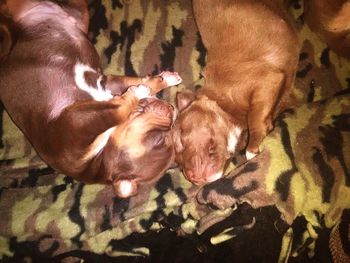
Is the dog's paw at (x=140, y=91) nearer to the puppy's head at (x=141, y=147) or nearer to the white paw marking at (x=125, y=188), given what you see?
the puppy's head at (x=141, y=147)

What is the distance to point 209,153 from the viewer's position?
3.13 m

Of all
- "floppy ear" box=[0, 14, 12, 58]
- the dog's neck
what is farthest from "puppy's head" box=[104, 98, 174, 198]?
"floppy ear" box=[0, 14, 12, 58]

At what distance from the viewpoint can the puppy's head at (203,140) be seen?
10.0 ft

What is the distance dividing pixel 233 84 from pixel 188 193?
920 millimetres

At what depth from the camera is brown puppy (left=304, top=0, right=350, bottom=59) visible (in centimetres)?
340

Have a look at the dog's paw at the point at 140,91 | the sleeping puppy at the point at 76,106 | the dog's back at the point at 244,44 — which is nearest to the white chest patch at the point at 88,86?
the sleeping puppy at the point at 76,106

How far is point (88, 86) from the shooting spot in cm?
331

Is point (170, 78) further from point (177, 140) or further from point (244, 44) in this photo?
point (244, 44)

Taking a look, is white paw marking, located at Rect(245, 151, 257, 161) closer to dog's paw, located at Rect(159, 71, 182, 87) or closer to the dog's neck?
the dog's neck

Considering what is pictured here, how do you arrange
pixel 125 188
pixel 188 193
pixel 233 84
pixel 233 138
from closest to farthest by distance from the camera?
pixel 125 188, pixel 188 193, pixel 233 138, pixel 233 84

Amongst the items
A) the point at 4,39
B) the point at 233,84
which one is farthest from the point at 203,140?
the point at 4,39

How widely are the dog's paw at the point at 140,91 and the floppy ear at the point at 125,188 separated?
628mm

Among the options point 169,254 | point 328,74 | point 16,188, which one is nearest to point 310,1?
point 328,74

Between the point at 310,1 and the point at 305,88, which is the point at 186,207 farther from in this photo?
the point at 310,1
